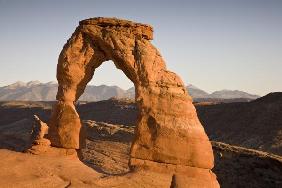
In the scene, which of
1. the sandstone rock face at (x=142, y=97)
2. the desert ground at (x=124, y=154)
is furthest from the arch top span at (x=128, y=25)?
the desert ground at (x=124, y=154)

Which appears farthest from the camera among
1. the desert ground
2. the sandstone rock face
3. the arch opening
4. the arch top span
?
the arch opening

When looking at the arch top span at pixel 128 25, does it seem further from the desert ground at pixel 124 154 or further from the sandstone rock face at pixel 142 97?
the desert ground at pixel 124 154

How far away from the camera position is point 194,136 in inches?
446

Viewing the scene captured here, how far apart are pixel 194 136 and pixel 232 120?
33.7 m

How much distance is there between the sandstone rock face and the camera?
11.3 m

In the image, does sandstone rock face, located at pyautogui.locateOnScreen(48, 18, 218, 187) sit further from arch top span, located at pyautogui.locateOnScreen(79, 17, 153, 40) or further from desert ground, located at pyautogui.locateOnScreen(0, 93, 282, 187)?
desert ground, located at pyautogui.locateOnScreen(0, 93, 282, 187)

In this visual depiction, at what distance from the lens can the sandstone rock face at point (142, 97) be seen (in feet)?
37.0

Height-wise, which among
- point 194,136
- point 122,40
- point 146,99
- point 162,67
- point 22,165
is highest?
point 122,40

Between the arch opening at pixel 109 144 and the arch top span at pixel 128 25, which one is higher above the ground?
the arch top span at pixel 128 25

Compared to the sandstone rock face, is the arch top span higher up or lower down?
higher up

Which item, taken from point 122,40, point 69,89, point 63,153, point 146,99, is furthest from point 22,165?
point 122,40

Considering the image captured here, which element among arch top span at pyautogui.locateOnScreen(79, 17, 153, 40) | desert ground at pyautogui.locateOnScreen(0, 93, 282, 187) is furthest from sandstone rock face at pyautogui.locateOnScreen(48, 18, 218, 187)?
desert ground at pyautogui.locateOnScreen(0, 93, 282, 187)

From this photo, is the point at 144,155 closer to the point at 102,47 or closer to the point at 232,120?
the point at 102,47

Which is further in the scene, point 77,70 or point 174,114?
A: point 77,70
